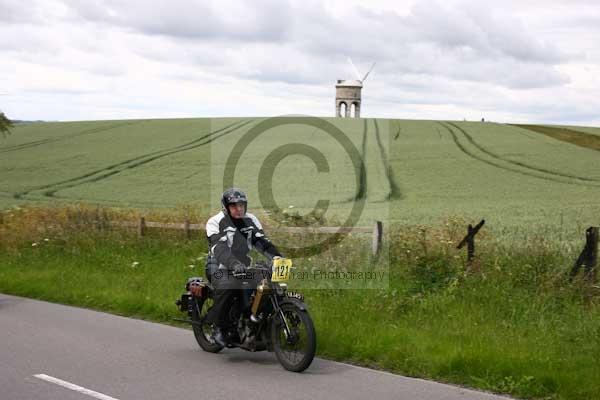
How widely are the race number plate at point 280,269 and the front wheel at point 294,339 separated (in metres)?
0.28

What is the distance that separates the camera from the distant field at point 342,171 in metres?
26.0

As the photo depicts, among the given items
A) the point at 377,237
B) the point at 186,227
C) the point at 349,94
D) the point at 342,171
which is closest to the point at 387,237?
the point at 377,237

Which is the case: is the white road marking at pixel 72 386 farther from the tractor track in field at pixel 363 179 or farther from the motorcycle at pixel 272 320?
the tractor track in field at pixel 363 179

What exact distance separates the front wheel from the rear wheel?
103cm

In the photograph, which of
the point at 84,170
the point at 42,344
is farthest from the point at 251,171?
the point at 42,344

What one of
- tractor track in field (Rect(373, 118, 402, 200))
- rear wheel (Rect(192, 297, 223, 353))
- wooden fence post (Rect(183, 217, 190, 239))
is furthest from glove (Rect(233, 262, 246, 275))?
tractor track in field (Rect(373, 118, 402, 200))

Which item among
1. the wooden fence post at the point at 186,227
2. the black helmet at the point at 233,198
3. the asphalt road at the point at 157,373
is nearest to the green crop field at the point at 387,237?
the wooden fence post at the point at 186,227

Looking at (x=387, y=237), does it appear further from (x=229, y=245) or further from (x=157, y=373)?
(x=157, y=373)

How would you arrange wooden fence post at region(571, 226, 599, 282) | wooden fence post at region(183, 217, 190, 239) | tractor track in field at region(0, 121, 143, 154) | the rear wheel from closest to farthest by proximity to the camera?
the rear wheel, wooden fence post at region(571, 226, 599, 282), wooden fence post at region(183, 217, 190, 239), tractor track in field at region(0, 121, 143, 154)

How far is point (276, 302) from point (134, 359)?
5.66ft

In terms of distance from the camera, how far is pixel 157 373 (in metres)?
7.56

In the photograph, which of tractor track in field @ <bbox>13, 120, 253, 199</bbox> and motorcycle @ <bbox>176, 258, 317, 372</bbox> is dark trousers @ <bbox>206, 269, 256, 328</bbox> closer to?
motorcycle @ <bbox>176, 258, 317, 372</bbox>

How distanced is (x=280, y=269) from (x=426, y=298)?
129 inches

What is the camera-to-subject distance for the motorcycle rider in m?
8.23
